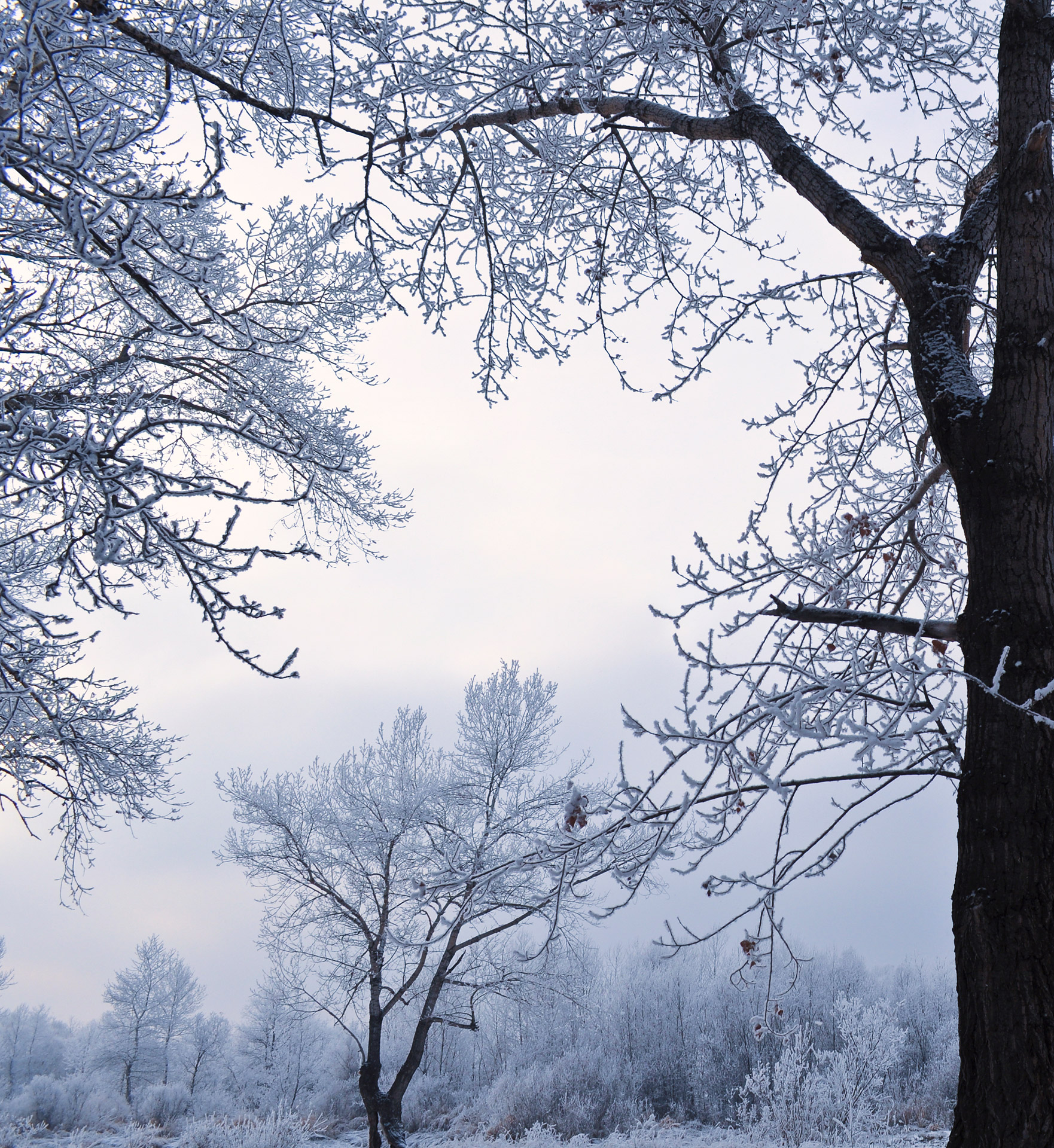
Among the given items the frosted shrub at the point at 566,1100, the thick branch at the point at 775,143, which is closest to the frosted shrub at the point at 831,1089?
the frosted shrub at the point at 566,1100

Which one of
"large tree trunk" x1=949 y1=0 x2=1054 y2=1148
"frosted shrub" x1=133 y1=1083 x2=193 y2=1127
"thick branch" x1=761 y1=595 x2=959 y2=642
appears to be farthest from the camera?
"frosted shrub" x1=133 y1=1083 x2=193 y2=1127

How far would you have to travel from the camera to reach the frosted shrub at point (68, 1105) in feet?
53.5

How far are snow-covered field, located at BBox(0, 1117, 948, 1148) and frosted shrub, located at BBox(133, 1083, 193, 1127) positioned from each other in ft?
5.45

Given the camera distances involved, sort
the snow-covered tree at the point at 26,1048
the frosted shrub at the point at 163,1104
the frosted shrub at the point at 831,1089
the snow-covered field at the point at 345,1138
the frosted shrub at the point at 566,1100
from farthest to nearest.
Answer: the snow-covered tree at the point at 26,1048
the frosted shrub at the point at 163,1104
the frosted shrub at the point at 566,1100
the snow-covered field at the point at 345,1138
the frosted shrub at the point at 831,1089

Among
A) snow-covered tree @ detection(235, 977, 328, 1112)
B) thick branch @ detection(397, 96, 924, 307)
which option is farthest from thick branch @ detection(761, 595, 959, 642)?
snow-covered tree @ detection(235, 977, 328, 1112)

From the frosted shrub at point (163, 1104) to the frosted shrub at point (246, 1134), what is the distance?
478 centimetres

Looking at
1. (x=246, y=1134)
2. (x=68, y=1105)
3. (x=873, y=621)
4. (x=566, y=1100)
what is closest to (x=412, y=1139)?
(x=566, y=1100)

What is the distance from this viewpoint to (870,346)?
4.21m

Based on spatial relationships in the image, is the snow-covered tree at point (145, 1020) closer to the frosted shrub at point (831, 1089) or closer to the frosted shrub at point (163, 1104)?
the frosted shrub at point (163, 1104)

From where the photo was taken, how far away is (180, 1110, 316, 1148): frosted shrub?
12242 millimetres

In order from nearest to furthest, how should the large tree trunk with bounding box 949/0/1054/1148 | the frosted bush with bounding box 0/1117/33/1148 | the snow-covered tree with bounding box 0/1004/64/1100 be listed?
the large tree trunk with bounding box 949/0/1054/1148 → the frosted bush with bounding box 0/1117/33/1148 → the snow-covered tree with bounding box 0/1004/64/1100

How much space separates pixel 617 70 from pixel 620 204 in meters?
1.26

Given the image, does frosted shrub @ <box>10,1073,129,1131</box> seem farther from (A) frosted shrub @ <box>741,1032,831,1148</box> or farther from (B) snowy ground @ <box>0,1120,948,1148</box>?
(A) frosted shrub @ <box>741,1032,831,1148</box>

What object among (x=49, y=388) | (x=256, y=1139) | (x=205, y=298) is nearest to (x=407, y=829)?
Answer: (x=256, y=1139)
